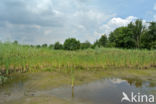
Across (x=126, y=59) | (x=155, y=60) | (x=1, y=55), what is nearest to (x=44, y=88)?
(x=1, y=55)

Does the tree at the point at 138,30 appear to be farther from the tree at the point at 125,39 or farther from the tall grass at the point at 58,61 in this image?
the tall grass at the point at 58,61

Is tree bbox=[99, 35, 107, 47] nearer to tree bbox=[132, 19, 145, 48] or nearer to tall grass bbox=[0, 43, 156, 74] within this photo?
tree bbox=[132, 19, 145, 48]

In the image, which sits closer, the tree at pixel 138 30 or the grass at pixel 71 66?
the grass at pixel 71 66

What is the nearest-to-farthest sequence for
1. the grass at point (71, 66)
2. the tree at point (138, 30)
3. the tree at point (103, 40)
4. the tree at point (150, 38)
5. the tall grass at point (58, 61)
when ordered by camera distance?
the grass at point (71, 66) → the tall grass at point (58, 61) → the tree at point (150, 38) → the tree at point (138, 30) → the tree at point (103, 40)

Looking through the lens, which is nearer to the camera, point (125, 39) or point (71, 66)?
point (71, 66)

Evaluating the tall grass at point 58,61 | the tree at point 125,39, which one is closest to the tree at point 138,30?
the tree at point 125,39

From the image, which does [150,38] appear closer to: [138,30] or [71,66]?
[138,30]

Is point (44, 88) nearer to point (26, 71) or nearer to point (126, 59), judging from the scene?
point (26, 71)

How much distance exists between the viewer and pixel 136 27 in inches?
1029

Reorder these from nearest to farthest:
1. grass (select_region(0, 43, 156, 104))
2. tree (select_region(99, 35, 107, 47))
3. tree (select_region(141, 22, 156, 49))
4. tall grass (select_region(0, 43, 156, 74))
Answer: grass (select_region(0, 43, 156, 104))
tall grass (select_region(0, 43, 156, 74))
tree (select_region(141, 22, 156, 49))
tree (select_region(99, 35, 107, 47))

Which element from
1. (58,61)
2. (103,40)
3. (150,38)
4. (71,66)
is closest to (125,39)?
(150,38)

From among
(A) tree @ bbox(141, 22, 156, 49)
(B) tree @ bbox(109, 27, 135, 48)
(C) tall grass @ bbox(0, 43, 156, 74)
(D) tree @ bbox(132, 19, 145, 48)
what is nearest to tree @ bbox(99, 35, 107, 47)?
(B) tree @ bbox(109, 27, 135, 48)

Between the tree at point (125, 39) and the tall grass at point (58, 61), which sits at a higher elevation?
the tree at point (125, 39)

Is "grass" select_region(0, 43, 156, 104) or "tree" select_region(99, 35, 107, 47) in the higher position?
"tree" select_region(99, 35, 107, 47)
